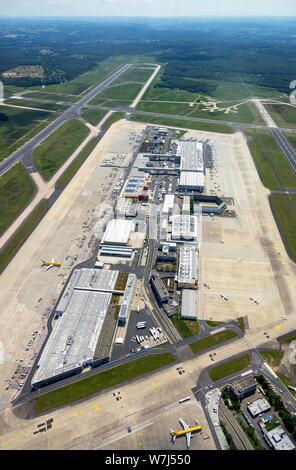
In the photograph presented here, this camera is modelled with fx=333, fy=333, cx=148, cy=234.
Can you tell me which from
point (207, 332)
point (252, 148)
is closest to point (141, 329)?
point (207, 332)

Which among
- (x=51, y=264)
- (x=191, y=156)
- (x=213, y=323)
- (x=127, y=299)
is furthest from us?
(x=191, y=156)

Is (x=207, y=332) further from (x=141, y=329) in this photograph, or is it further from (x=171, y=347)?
(x=141, y=329)

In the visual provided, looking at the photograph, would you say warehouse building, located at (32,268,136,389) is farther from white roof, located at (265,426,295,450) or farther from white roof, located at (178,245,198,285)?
white roof, located at (265,426,295,450)

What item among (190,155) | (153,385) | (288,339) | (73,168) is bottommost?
(153,385)

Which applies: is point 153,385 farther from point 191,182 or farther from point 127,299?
point 191,182

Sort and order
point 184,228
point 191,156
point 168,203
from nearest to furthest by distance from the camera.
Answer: point 184,228 < point 168,203 < point 191,156

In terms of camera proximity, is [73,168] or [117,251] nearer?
[117,251]

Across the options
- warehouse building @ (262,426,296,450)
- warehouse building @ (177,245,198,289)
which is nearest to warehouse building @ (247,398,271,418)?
warehouse building @ (262,426,296,450)

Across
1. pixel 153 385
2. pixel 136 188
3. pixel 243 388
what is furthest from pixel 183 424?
A: pixel 136 188
